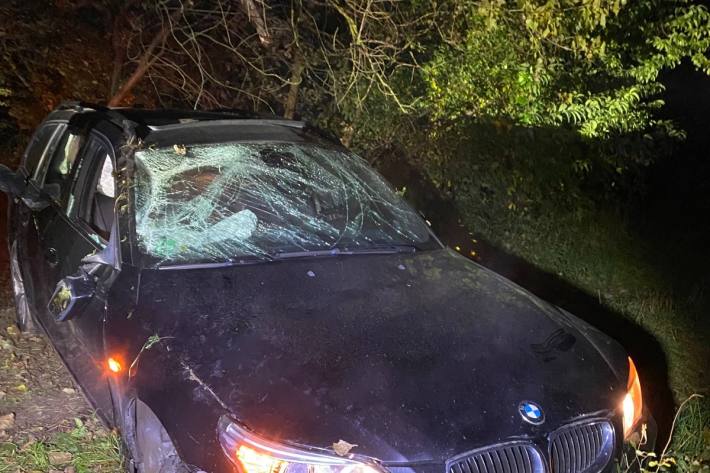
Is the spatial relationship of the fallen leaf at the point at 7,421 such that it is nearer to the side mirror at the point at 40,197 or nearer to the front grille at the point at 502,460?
the side mirror at the point at 40,197

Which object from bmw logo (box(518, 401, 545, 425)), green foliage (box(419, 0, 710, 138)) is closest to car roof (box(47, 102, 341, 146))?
bmw logo (box(518, 401, 545, 425))

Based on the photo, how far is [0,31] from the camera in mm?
6676

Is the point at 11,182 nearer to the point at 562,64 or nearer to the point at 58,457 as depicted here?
the point at 58,457

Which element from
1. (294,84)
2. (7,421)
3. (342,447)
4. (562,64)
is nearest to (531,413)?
(342,447)

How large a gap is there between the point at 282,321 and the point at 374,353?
1.36 feet

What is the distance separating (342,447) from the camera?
6.53 feet

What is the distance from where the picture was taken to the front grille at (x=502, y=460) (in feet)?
6.75

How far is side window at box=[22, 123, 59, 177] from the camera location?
13.8 ft

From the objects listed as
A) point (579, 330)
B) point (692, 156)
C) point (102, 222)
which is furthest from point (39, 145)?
point (692, 156)

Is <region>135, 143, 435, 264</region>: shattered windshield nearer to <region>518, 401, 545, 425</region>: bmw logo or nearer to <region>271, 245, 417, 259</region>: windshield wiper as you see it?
<region>271, 245, 417, 259</region>: windshield wiper

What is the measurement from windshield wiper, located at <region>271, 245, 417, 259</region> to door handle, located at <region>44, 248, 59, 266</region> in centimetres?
136

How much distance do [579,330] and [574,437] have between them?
721mm

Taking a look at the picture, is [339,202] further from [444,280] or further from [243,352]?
[243,352]

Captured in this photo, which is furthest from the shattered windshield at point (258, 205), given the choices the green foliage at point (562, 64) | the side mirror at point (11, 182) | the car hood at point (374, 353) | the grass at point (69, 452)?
the green foliage at point (562, 64)
